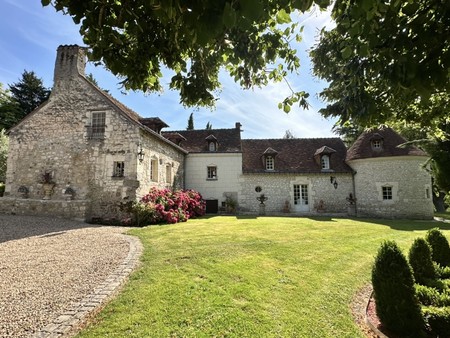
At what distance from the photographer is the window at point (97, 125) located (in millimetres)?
13508

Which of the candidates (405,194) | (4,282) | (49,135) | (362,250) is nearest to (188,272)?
(4,282)

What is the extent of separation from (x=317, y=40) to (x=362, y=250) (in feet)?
20.7

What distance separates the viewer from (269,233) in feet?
31.6

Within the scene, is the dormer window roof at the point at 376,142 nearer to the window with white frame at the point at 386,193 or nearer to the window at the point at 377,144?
the window at the point at 377,144

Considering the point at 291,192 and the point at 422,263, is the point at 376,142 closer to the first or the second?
the point at 291,192

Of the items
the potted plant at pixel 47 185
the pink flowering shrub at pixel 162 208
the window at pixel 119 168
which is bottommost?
the pink flowering shrub at pixel 162 208

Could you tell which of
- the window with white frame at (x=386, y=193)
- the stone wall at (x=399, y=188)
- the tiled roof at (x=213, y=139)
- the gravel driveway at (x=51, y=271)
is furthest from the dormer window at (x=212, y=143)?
the window with white frame at (x=386, y=193)

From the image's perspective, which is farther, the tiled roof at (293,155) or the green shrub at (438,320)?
the tiled roof at (293,155)

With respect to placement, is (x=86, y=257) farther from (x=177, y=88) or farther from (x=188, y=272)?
(x=177, y=88)

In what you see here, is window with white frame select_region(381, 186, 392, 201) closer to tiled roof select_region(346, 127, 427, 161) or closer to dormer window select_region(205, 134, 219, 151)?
tiled roof select_region(346, 127, 427, 161)

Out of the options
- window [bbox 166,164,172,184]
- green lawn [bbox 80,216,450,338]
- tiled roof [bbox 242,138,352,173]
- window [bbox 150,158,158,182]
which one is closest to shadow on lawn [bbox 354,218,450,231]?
tiled roof [bbox 242,138,352,173]

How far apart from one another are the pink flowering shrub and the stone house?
0.72 m

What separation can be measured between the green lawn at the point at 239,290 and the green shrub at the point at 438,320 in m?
1.09

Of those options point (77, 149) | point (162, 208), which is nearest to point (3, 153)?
point (77, 149)
